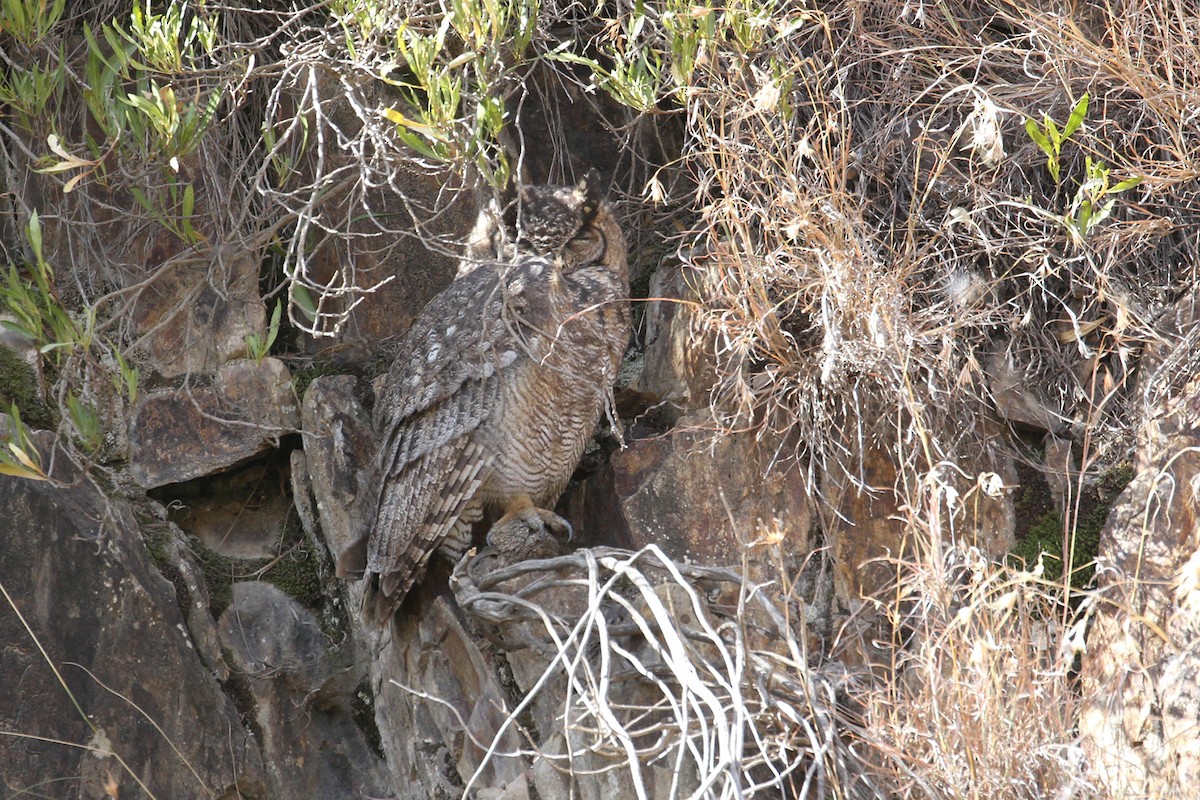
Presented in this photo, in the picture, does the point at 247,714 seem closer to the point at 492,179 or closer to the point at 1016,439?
the point at 492,179

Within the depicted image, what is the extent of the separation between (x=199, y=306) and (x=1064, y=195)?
228 cm

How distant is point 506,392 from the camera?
9.52ft

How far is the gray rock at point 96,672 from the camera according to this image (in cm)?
279

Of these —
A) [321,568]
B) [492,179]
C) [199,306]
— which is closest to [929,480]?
[492,179]

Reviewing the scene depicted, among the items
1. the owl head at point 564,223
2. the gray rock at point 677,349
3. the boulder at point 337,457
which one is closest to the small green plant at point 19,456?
the boulder at point 337,457

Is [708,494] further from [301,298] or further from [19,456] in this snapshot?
[19,456]

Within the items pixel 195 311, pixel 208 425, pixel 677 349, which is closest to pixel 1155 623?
pixel 677 349

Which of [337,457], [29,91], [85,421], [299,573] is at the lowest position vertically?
[299,573]

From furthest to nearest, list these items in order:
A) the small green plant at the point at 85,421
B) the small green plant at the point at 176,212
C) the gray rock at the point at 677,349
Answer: the gray rock at the point at 677,349
the small green plant at the point at 176,212
the small green plant at the point at 85,421

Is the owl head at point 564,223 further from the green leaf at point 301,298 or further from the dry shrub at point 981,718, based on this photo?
the dry shrub at point 981,718

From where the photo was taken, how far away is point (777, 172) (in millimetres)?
2930

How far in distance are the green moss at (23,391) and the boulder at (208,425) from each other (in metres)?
0.22

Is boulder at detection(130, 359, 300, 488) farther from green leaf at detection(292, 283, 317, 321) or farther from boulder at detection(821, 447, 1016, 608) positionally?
boulder at detection(821, 447, 1016, 608)

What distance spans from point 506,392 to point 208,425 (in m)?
0.90
